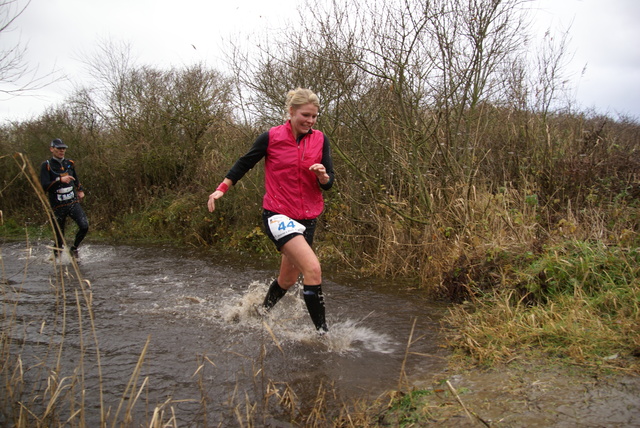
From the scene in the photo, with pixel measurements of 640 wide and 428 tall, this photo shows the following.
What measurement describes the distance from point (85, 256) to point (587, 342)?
29.0ft

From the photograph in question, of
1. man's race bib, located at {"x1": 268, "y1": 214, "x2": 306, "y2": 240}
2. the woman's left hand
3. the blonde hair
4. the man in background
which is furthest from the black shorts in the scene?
the man in background

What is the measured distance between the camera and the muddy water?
125 inches

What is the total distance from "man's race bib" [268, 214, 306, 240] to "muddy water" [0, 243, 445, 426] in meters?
0.75

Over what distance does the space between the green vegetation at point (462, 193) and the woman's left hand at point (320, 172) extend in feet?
5.59

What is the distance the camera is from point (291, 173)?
410 cm

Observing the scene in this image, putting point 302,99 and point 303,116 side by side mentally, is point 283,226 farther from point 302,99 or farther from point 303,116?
point 302,99

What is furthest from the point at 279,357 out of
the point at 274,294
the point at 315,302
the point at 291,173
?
the point at 291,173

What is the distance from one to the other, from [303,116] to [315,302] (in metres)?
1.56

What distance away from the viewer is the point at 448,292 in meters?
5.44

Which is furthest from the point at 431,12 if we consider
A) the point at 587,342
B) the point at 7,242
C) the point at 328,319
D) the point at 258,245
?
the point at 7,242

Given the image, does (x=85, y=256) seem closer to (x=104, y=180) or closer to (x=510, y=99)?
(x=104, y=180)

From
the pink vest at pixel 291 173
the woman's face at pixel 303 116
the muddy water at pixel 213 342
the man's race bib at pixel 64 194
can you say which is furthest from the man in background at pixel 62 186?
the woman's face at pixel 303 116

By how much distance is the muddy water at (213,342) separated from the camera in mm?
3181

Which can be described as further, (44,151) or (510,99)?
(44,151)
